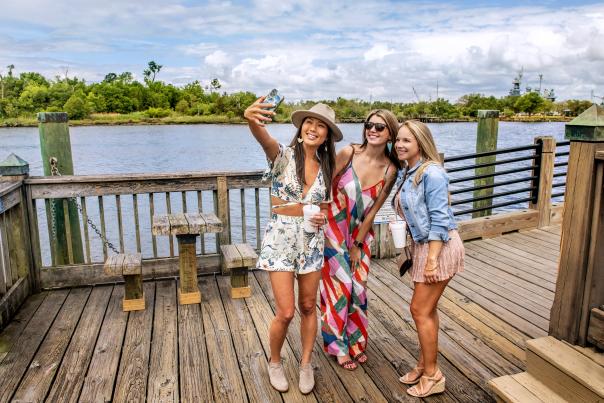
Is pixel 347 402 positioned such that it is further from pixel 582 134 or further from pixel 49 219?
pixel 49 219

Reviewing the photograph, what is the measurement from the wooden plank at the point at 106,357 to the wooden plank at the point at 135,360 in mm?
38

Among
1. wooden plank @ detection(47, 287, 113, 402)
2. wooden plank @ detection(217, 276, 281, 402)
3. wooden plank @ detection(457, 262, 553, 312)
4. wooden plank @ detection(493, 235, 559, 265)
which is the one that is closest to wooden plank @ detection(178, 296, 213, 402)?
wooden plank @ detection(217, 276, 281, 402)

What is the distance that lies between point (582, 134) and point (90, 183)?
3.71 meters

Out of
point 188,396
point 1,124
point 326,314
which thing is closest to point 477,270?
point 326,314

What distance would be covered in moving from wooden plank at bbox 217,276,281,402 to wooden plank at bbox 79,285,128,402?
0.75 meters

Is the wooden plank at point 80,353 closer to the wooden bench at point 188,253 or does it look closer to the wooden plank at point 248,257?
the wooden bench at point 188,253

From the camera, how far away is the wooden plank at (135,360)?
2.71 m

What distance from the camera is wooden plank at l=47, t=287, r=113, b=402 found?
2727 millimetres

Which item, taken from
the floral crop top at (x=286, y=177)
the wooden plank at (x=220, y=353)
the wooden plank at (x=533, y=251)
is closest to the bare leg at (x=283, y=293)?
the floral crop top at (x=286, y=177)

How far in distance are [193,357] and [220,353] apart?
6.7 inches

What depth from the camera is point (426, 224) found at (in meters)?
2.44

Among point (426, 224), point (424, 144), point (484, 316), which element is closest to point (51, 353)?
point (426, 224)

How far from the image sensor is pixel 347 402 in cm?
262

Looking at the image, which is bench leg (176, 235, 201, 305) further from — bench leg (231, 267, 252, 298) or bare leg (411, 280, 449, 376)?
bare leg (411, 280, 449, 376)
